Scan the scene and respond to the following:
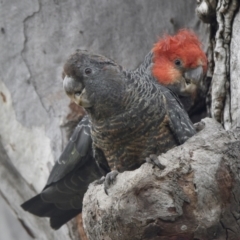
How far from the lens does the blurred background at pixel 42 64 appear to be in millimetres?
3908

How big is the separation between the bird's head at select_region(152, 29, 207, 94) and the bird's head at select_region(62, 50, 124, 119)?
631 mm

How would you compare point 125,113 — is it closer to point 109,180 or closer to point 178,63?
point 109,180

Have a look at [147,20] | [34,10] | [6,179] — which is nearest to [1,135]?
[6,179]

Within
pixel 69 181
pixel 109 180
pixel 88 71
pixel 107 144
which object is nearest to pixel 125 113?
pixel 107 144

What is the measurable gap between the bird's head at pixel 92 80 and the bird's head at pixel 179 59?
631 millimetres

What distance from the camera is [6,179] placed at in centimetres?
396

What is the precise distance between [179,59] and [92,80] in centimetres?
84

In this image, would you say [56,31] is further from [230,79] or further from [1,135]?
[230,79]

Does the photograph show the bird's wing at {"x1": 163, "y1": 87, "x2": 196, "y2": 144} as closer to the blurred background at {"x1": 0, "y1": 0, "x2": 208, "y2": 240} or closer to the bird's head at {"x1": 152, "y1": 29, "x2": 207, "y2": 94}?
the bird's head at {"x1": 152, "y1": 29, "x2": 207, "y2": 94}

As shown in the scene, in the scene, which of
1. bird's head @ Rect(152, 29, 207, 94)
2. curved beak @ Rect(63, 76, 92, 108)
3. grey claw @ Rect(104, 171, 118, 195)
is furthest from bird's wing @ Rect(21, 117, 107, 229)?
grey claw @ Rect(104, 171, 118, 195)

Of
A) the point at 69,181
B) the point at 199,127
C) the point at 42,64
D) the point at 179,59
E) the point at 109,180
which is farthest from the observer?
the point at 42,64

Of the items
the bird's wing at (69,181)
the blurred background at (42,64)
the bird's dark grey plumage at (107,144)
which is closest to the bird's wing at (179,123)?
the bird's dark grey plumage at (107,144)

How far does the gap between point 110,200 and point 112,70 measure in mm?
732

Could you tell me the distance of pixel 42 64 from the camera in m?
3.94
